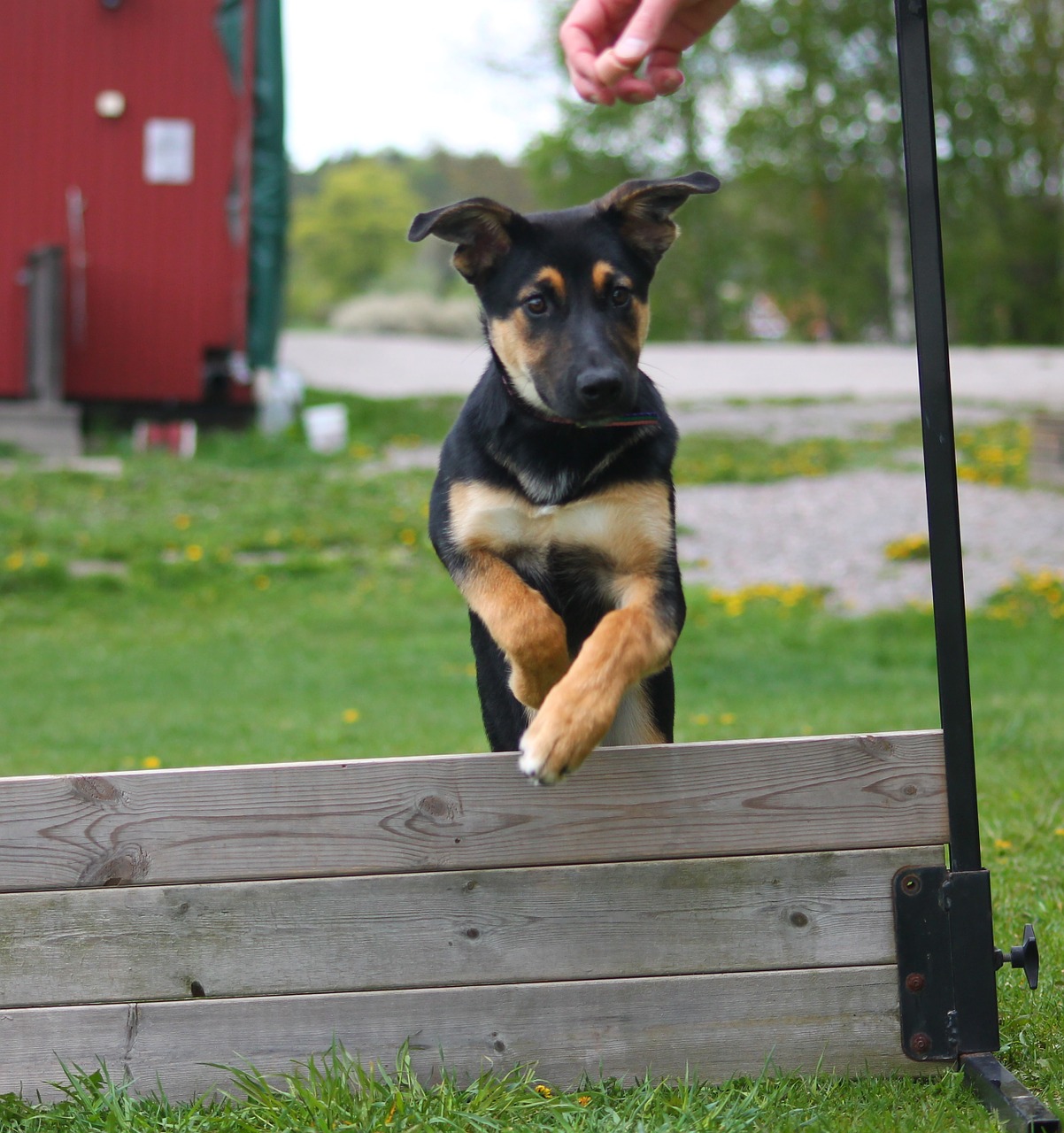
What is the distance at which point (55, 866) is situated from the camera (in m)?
2.86

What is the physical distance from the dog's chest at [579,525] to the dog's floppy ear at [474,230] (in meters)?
0.62

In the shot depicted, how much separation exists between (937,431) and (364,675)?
5.94 m

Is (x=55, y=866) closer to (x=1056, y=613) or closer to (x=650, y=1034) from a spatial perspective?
(x=650, y=1034)

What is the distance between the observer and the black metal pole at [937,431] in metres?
2.92

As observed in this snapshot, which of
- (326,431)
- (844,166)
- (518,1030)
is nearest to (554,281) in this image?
(518,1030)

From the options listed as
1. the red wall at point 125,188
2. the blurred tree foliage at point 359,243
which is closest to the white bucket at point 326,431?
the red wall at point 125,188

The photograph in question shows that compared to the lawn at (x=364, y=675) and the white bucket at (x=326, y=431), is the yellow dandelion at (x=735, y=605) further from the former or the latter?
the white bucket at (x=326, y=431)

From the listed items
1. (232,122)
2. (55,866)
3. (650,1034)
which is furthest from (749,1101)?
(232,122)

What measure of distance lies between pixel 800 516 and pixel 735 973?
9.74m

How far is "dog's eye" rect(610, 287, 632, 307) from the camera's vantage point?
3.34 m

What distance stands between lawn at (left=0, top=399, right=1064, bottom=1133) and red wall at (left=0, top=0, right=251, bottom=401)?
1.77 meters

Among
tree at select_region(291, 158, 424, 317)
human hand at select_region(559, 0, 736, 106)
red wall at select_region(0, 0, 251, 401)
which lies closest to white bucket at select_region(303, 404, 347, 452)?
red wall at select_region(0, 0, 251, 401)

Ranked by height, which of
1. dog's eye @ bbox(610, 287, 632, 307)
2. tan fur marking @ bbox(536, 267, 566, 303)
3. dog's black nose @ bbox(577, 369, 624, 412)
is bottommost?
dog's black nose @ bbox(577, 369, 624, 412)

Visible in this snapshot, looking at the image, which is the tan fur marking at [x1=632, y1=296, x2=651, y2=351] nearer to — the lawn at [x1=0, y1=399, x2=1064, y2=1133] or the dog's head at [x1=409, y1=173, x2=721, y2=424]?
the dog's head at [x1=409, y1=173, x2=721, y2=424]
